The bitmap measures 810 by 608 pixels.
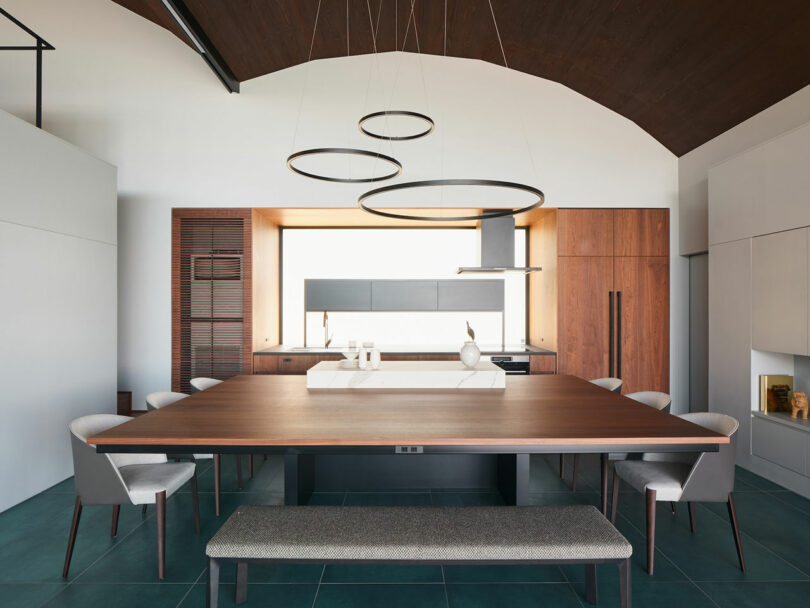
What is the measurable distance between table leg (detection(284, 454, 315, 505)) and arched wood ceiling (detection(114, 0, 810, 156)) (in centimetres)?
346

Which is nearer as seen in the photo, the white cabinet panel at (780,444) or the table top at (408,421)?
the table top at (408,421)

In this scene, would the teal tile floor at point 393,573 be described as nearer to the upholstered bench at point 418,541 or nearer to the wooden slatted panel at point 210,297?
the upholstered bench at point 418,541

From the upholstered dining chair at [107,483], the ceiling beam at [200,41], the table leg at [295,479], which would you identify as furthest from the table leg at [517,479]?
the ceiling beam at [200,41]

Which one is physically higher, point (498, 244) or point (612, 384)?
point (498, 244)

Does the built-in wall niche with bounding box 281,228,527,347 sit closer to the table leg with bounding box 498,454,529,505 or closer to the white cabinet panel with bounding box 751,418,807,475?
the white cabinet panel with bounding box 751,418,807,475

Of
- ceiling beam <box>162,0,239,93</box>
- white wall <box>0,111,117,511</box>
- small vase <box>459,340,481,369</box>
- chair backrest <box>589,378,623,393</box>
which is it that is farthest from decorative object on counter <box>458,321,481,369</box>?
ceiling beam <box>162,0,239,93</box>

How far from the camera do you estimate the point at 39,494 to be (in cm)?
354

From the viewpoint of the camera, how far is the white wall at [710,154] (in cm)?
372

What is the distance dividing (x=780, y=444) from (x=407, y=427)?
318cm

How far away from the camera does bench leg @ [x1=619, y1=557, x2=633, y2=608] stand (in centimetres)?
192

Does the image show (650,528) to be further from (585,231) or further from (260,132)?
(260,132)

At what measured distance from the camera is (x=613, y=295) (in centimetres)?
503

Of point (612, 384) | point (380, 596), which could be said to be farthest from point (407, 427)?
point (612, 384)

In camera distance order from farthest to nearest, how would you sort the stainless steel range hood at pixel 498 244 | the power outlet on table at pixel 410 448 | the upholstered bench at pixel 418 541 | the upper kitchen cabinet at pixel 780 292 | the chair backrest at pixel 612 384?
the stainless steel range hood at pixel 498 244 < the chair backrest at pixel 612 384 < the upper kitchen cabinet at pixel 780 292 < the power outlet on table at pixel 410 448 < the upholstered bench at pixel 418 541
